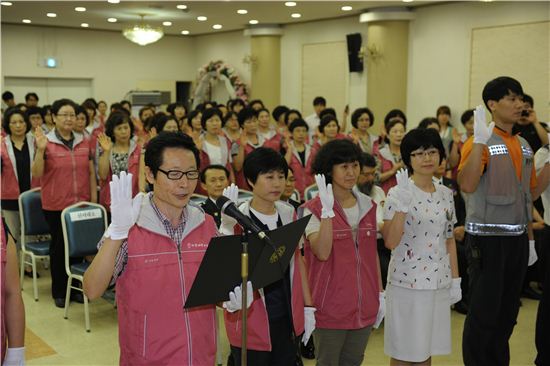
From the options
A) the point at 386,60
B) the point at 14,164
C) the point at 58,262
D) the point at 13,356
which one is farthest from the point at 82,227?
the point at 386,60

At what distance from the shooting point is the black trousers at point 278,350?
240 cm

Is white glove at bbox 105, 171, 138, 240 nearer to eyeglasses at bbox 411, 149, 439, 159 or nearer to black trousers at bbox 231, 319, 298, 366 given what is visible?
black trousers at bbox 231, 319, 298, 366

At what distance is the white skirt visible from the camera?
2756mm

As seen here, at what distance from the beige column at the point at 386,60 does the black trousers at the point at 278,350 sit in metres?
7.53

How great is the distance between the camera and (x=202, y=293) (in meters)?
1.76

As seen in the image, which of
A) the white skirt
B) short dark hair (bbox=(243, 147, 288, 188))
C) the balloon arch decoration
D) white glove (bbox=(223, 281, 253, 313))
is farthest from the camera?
the balloon arch decoration

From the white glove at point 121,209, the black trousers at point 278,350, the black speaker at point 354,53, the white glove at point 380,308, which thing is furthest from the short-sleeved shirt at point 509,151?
the black speaker at point 354,53

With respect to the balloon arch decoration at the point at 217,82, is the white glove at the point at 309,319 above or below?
below

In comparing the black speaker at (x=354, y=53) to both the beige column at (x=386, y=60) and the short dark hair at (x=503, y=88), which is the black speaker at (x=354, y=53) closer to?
the beige column at (x=386, y=60)

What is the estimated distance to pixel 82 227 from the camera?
14.1 feet

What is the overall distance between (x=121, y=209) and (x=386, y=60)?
845 cm

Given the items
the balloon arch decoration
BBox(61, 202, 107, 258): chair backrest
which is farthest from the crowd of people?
the balloon arch decoration

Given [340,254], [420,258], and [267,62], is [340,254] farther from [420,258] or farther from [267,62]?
[267,62]

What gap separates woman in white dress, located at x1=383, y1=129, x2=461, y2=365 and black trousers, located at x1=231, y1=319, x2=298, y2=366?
62 centimetres
